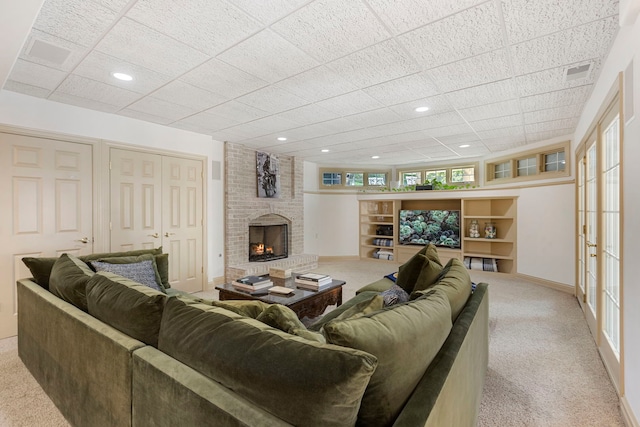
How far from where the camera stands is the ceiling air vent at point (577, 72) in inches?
102

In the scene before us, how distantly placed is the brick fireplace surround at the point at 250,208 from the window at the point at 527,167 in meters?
4.31

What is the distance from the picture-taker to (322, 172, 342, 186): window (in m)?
7.63

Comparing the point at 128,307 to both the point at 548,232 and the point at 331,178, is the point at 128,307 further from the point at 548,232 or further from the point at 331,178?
the point at 331,178

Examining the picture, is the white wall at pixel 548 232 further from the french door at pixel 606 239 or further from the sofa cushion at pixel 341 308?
the sofa cushion at pixel 341 308

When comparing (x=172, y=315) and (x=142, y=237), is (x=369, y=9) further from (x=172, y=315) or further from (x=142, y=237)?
(x=142, y=237)

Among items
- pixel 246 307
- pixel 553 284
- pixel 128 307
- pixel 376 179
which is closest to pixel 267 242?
pixel 376 179

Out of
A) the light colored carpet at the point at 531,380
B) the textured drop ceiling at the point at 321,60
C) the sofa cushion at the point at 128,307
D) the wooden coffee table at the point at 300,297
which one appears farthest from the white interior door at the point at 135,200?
the sofa cushion at the point at 128,307

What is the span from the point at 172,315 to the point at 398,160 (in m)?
6.54

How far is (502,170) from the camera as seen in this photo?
6.27 meters

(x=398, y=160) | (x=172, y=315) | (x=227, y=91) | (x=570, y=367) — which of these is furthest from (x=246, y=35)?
(x=398, y=160)

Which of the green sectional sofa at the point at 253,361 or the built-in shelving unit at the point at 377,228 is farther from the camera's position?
the built-in shelving unit at the point at 377,228

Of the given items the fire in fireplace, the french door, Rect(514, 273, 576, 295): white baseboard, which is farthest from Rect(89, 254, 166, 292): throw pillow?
Rect(514, 273, 576, 295): white baseboard

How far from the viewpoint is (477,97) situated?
3.26 metres

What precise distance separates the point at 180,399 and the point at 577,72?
3.68m
